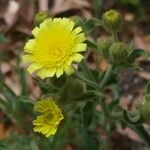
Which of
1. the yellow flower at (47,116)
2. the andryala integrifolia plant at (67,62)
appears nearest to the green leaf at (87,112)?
the andryala integrifolia plant at (67,62)

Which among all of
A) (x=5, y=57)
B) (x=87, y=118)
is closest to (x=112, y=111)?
(x=87, y=118)

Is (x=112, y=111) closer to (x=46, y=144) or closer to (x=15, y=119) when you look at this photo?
(x=46, y=144)

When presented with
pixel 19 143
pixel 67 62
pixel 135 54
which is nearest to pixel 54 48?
pixel 67 62

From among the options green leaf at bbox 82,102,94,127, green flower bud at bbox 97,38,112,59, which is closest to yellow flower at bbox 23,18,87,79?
green flower bud at bbox 97,38,112,59

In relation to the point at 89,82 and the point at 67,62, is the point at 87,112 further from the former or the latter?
the point at 67,62

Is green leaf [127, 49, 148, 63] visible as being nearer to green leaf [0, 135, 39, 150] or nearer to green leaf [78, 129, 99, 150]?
green leaf [78, 129, 99, 150]

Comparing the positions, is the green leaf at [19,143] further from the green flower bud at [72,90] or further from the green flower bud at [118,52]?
the green flower bud at [118,52]
